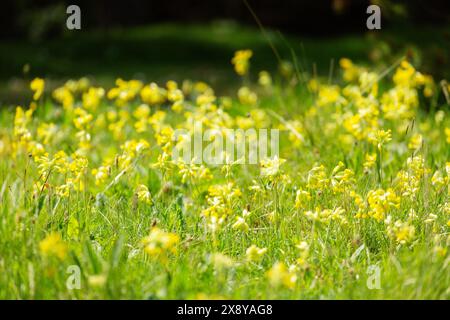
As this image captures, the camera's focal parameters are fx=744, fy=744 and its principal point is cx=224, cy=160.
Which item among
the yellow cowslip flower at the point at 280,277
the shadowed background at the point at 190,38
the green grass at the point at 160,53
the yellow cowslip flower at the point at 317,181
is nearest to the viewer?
the yellow cowslip flower at the point at 280,277

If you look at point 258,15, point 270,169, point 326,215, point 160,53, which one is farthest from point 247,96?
point 258,15

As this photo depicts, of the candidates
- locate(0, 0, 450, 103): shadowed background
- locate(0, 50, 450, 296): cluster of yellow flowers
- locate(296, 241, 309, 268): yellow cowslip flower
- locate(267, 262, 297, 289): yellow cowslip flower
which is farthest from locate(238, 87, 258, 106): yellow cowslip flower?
locate(267, 262, 297, 289): yellow cowslip flower

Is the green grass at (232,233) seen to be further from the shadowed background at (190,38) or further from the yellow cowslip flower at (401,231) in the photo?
the shadowed background at (190,38)

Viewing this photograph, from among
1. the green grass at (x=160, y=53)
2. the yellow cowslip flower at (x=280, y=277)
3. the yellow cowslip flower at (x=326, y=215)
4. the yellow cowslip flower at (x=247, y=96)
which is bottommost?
the yellow cowslip flower at (x=280, y=277)

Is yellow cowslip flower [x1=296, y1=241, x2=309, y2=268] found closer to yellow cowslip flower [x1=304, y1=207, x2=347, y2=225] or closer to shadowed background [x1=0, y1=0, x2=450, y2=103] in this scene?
yellow cowslip flower [x1=304, y1=207, x2=347, y2=225]

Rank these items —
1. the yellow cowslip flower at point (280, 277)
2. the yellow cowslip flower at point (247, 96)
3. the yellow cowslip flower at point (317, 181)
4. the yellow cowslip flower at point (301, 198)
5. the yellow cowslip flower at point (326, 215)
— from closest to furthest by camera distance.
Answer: the yellow cowslip flower at point (280, 277), the yellow cowslip flower at point (326, 215), the yellow cowslip flower at point (301, 198), the yellow cowslip flower at point (317, 181), the yellow cowslip flower at point (247, 96)

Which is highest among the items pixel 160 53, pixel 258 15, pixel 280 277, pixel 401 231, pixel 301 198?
pixel 258 15

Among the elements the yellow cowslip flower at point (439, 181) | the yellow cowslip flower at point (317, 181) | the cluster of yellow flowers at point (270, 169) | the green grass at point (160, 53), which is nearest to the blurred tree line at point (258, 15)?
the green grass at point (160, 53)

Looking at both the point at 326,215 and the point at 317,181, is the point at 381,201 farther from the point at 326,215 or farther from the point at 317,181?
the point at 317,181

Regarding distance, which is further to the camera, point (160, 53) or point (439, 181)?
point (160, 53)

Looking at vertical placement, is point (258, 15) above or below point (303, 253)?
above

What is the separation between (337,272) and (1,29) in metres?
11.7

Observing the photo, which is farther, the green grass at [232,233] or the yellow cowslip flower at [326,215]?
the yellow cowslip flower at [326,215]

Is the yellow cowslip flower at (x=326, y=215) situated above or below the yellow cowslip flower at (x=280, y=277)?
above
